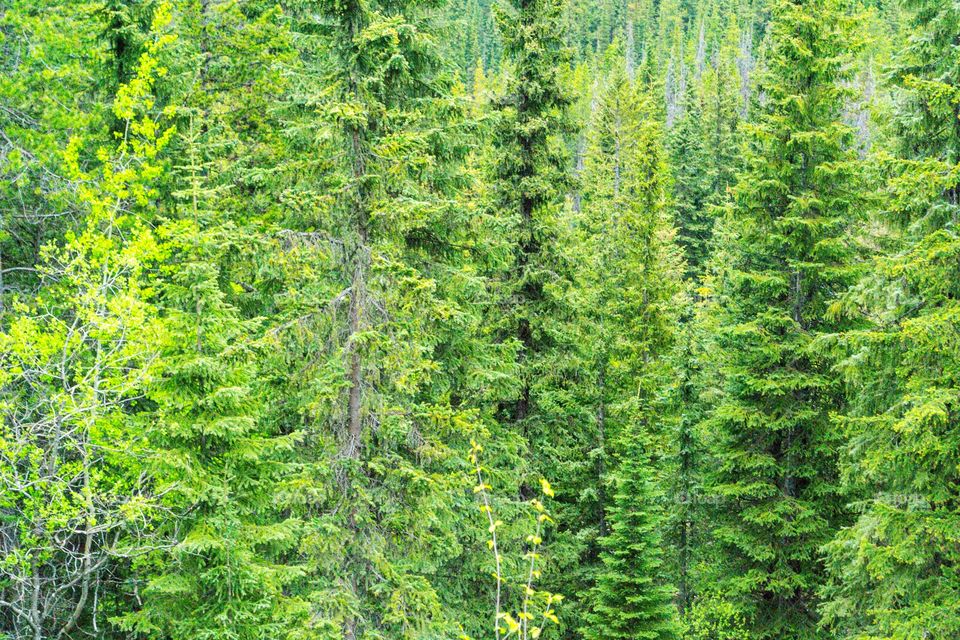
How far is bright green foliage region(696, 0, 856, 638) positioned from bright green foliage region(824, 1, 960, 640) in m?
2.54

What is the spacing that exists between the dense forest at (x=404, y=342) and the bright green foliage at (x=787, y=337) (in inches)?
2.9

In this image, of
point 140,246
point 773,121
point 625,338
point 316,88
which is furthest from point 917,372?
point 625,338

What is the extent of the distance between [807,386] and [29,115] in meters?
14.8

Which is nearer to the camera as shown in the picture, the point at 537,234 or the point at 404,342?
the point at 404,342

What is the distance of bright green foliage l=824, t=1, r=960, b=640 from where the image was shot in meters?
9.68

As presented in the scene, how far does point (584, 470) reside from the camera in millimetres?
18797

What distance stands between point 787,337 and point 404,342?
841cm

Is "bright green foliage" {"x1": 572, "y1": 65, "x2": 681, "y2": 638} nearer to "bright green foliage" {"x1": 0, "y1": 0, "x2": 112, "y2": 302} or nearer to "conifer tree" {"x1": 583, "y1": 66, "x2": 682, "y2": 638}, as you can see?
"conifer tree" {"x1": 583, "y1": 66, "x2": 682, "y2": 638}

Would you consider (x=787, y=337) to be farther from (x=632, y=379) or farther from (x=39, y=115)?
(x=39, y=115)

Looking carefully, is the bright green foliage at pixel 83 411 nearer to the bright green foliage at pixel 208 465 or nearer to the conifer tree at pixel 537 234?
the bright green foliage at pixel 208 465

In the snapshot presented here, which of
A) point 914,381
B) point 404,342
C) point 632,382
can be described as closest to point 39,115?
point 404,342

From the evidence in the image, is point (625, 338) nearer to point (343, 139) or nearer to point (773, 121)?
point (773, 121)

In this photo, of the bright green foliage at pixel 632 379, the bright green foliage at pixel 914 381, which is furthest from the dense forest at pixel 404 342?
the bright green foliage at pixel 632 379

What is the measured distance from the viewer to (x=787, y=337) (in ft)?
48.5
